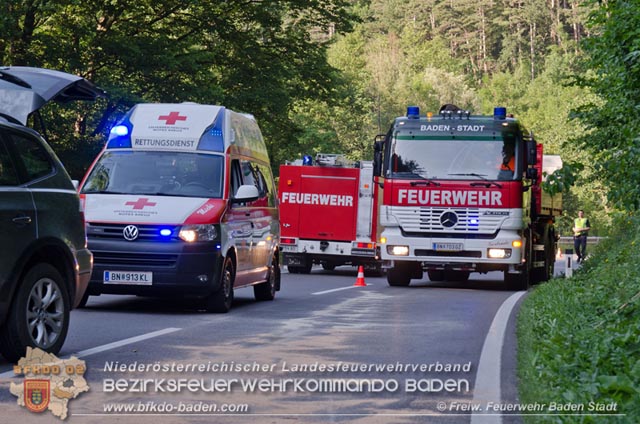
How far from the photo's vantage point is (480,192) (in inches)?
866

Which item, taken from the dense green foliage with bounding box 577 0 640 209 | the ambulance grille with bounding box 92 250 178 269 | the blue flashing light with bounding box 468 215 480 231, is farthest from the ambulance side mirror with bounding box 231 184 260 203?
the blue flashing light with bounding box 468 215 480 231

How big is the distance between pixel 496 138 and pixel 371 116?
214 feet

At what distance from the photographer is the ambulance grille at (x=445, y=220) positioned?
72.6 ft

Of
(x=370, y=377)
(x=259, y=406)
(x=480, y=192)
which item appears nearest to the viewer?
(x=259, y=406)

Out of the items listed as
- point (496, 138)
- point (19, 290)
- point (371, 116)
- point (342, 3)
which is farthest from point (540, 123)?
point (19, 290)

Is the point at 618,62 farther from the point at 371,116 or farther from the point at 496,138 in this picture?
the point at 371,116

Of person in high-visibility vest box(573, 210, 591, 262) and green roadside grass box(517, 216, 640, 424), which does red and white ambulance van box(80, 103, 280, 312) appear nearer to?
green roadside grass box(517, 216, 640, 424)

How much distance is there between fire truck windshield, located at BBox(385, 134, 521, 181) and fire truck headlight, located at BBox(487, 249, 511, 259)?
1.29m

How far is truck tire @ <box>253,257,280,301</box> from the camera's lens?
56.7 ft

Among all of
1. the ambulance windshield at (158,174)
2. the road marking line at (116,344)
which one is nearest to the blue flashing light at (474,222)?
the ambulance windshield at (158,174)

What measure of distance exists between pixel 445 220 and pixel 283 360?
1287 cm

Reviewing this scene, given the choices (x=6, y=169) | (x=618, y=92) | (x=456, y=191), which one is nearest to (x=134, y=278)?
(x=6, y=169)

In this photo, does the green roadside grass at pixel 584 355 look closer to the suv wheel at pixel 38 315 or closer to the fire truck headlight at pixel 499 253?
the suv wheel at pixel 38 315

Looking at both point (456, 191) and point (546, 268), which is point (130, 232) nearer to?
point (456, 191)
